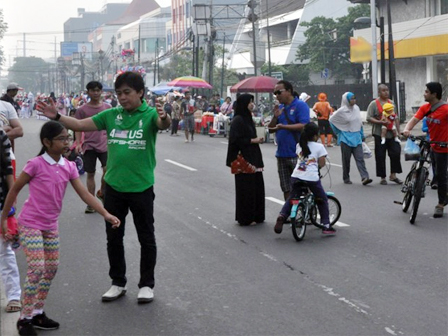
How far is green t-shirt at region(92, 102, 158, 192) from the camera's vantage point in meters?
6.99

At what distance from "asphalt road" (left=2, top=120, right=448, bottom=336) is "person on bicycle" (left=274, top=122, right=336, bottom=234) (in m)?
0.29

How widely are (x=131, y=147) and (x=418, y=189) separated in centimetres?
525

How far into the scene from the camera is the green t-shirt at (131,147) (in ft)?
22.9

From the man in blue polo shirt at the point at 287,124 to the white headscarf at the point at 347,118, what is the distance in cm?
487

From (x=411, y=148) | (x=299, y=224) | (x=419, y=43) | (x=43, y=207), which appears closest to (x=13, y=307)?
(x=43, y=207)

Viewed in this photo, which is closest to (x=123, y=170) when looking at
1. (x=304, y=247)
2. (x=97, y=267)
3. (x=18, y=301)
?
(x=18, y=301)

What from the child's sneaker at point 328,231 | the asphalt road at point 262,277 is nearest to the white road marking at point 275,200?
the asphalt road at point 262,277

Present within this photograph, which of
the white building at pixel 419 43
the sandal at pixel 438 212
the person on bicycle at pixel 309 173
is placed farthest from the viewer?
the white building at pixel 419 43

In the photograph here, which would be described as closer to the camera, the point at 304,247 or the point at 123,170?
the point at 123,170

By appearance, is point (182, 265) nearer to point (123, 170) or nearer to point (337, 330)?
point (123, 170)

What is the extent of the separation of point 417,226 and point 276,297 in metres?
4.16

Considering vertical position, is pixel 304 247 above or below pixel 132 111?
below

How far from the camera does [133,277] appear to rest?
813cm

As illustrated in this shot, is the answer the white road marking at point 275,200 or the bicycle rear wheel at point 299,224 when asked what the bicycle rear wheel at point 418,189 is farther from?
the white road marking at point 275,200
